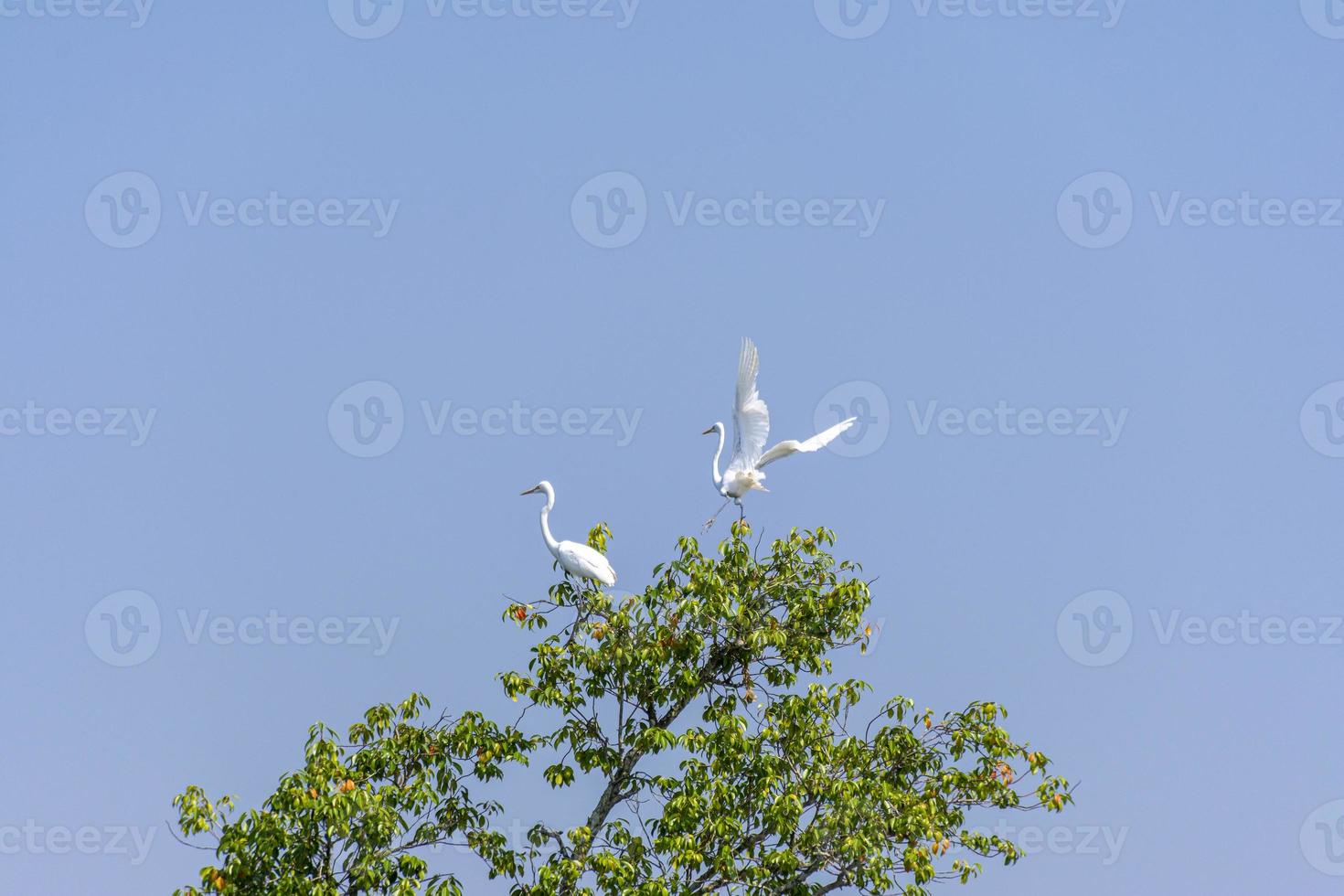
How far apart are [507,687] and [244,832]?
2.74m

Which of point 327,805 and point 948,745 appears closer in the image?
point 327,805

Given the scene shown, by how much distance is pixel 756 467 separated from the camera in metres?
20.8

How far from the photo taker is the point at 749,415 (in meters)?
20.7

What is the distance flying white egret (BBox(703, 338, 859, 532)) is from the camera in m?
20.7

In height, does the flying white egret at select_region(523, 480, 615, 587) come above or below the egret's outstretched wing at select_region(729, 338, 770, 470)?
below

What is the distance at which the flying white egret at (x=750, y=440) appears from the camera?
2069cm

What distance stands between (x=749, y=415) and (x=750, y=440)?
27 cm

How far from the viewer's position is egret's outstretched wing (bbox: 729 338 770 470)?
20.7 m

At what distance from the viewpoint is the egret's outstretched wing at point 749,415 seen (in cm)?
2069

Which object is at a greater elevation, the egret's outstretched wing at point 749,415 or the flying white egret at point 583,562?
the egret's outstretched wing at point 749,415

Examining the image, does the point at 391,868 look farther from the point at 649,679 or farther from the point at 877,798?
the point at 877,798

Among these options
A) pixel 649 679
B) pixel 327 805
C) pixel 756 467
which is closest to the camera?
pixel 327 805

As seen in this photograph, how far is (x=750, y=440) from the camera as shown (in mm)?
20781

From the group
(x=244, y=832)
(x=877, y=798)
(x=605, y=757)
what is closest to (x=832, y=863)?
(x=877, y=798)
